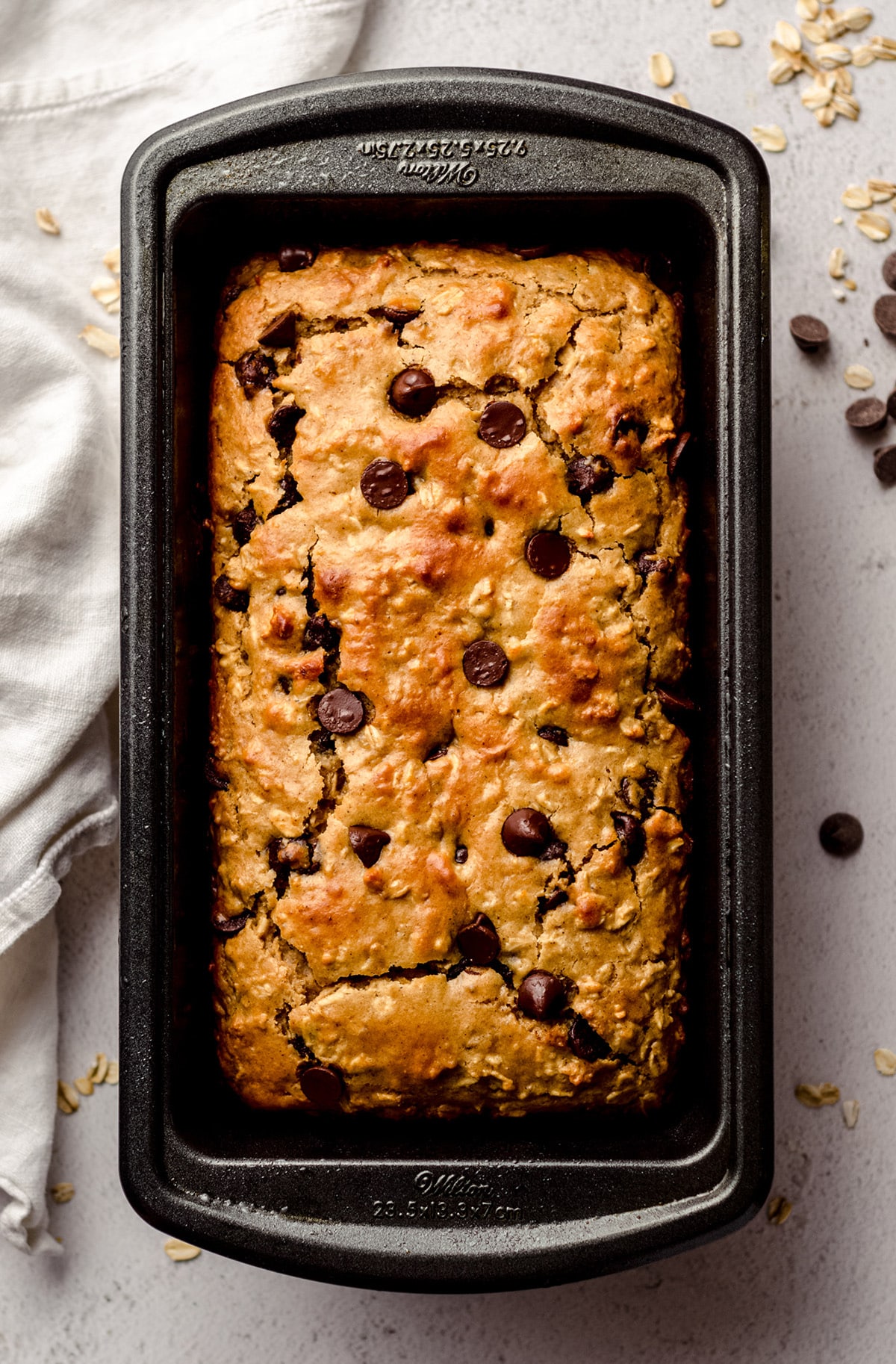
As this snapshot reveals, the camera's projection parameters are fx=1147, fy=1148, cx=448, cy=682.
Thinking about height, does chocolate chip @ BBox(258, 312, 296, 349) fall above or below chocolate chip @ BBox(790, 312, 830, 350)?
above

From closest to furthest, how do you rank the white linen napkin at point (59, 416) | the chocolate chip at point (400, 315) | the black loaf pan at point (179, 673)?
the black loaf pan at point (179, 673) < the chocolate chip at point (400, 315) < the white linen napkin at point (59, 416)

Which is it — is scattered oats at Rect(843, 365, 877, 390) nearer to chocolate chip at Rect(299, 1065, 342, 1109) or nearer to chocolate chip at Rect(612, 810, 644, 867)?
chocolate chip at Rect(612, 810, 644, 867)

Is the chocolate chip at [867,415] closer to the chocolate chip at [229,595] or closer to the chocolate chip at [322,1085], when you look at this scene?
the chocolate chip at [229,595]

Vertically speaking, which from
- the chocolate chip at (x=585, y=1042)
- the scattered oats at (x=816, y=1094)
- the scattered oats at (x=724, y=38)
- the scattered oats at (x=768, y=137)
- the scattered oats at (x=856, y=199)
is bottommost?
the scattered oats at (x=816, y=1094)

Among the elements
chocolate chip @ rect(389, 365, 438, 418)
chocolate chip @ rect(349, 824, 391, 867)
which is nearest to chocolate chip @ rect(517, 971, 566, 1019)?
chocolate chip @ rect(349, 824, 391, 867)

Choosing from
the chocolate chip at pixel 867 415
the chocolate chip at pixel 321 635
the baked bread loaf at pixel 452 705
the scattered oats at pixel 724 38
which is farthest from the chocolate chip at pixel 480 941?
the scattered oats at pixel 724 38

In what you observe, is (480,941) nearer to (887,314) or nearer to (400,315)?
(400,315)

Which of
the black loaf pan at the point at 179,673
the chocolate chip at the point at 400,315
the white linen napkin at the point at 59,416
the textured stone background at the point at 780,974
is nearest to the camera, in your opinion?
the black loaf pan at the point at 179,673

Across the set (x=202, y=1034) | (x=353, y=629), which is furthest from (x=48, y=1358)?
(x=353, y=629)

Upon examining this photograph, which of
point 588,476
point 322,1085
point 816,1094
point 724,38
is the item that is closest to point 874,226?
point 724,38
